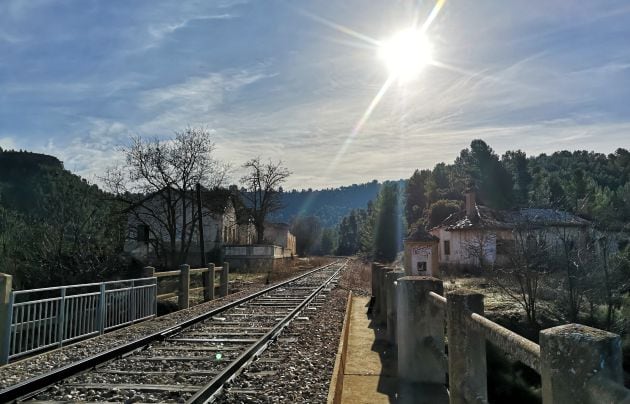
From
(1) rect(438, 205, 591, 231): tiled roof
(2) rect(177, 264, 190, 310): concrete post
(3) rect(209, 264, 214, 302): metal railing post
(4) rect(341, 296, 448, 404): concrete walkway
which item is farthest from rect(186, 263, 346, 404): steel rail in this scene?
(1) rect(438, 205, 591, 231): tiled roof

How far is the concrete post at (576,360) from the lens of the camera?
1.92 metres

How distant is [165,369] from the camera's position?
22.2 feet

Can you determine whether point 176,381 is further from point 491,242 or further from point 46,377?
point 491,242

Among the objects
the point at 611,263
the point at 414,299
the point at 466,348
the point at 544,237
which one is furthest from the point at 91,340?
the point at 611,263

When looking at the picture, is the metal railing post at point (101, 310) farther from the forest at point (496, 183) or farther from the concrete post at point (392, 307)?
the forest at point (496, 183)

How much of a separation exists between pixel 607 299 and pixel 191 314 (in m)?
13.8

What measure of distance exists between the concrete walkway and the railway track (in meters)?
1.47

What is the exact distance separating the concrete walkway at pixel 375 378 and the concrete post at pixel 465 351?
50.9 inches

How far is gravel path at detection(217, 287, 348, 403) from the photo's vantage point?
17.9 feet

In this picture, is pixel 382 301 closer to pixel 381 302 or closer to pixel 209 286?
pixel 381 302

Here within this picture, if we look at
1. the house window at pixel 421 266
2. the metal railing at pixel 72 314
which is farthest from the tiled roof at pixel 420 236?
the metal railing at pixel 72 314

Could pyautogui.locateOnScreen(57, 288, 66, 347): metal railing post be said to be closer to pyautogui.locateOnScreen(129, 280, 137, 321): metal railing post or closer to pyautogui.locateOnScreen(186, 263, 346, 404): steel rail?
pyautogui.locateOnScreen(129, 280, 137, 321): metal railing post

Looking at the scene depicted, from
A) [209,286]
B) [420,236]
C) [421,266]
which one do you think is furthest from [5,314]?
[420,236]

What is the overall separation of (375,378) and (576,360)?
15.0 ft
